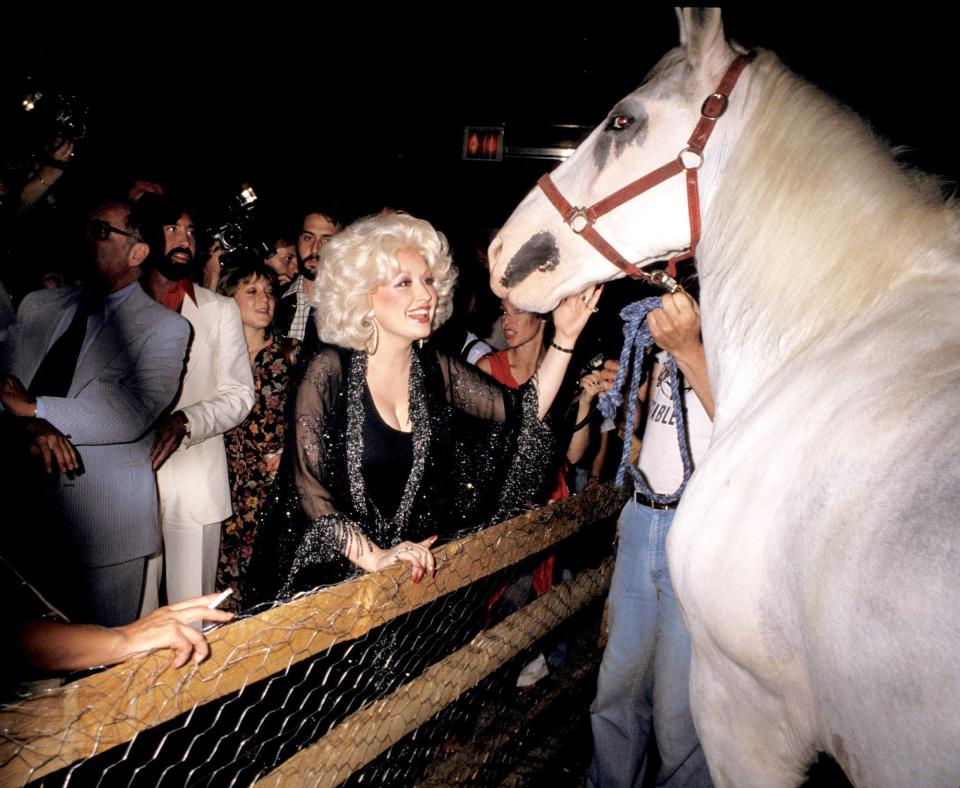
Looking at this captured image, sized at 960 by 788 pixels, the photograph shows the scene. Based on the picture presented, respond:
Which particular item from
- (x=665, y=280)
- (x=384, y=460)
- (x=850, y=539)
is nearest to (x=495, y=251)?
(x=665, y=280)

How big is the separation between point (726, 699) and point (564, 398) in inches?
81.5

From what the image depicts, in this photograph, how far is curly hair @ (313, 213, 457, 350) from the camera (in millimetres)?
2600

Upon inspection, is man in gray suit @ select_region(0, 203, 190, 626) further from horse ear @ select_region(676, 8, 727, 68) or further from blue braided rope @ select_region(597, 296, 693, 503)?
horse ear @ select_region(676, 8, 727, 68)

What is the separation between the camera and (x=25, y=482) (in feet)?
8.23

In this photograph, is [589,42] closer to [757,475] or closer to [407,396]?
[407,396]

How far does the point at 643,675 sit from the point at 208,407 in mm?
2723

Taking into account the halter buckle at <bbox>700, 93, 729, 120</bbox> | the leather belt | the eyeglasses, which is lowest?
the leather belt

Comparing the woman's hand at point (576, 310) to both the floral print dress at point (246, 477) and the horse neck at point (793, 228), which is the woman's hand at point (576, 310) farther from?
the floral print dress at point (246, 477)

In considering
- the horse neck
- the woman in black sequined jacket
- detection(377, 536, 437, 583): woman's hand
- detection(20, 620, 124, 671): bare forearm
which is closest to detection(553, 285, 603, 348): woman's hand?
the woman in black sequined jacket

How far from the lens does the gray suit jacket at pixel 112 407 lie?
2.60m

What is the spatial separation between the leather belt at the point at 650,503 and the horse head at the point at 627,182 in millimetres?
1045

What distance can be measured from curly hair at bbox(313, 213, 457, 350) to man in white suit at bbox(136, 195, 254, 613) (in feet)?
3.32

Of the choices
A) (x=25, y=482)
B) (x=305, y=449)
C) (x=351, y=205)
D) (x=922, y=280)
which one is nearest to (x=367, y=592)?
(x=305, y=449)

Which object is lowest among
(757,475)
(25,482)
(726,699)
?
(726,699)
